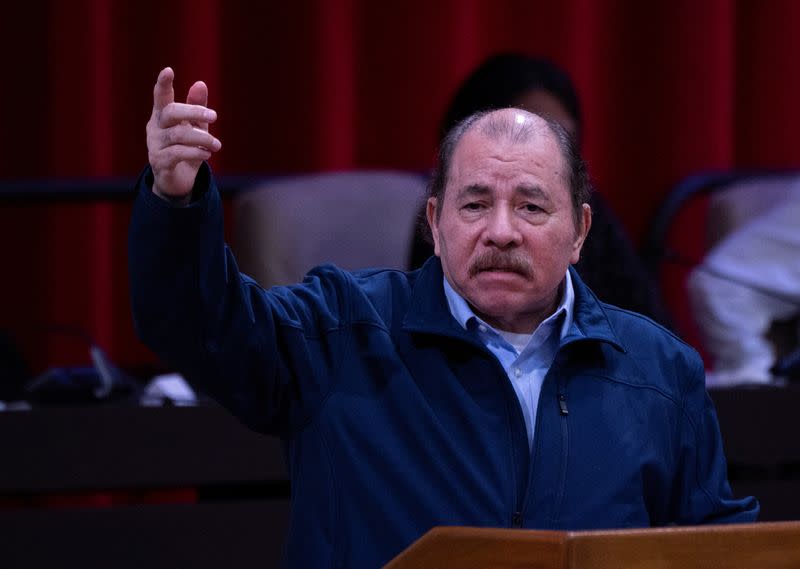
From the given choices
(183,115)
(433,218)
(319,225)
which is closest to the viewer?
(183,115)

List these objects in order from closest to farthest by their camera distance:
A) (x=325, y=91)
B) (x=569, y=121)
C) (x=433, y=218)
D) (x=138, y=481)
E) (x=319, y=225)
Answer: (x=433, y=218), (x=138, y=481), (x=569, y=121), (x=319, y=225), (x=325, y=91)

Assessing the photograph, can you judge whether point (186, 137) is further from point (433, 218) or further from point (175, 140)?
point (433, 218)

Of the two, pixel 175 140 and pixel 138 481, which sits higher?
pixel 175 140

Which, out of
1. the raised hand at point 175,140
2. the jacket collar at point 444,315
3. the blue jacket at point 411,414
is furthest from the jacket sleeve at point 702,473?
the raised hand at point 175,140

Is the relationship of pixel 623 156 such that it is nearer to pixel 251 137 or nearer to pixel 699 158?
pixel 699 158

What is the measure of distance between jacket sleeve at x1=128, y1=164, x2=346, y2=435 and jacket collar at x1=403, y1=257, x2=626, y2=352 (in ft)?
0.24

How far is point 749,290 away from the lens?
2.25 metres

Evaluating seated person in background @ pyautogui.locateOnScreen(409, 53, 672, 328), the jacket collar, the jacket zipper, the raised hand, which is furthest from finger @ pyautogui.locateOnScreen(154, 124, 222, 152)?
seated person in background @ pyautogui.locateOnScreen(409, 53, 672, 328)

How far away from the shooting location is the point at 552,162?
1.26 metres

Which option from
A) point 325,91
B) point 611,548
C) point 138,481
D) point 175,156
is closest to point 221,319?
A: point 175,156

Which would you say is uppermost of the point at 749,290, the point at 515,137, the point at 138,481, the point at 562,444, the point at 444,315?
the point at 515,137

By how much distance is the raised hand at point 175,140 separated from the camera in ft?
3.34

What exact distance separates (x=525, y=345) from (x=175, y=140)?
1.40 ft

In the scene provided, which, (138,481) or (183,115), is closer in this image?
(183,115)
